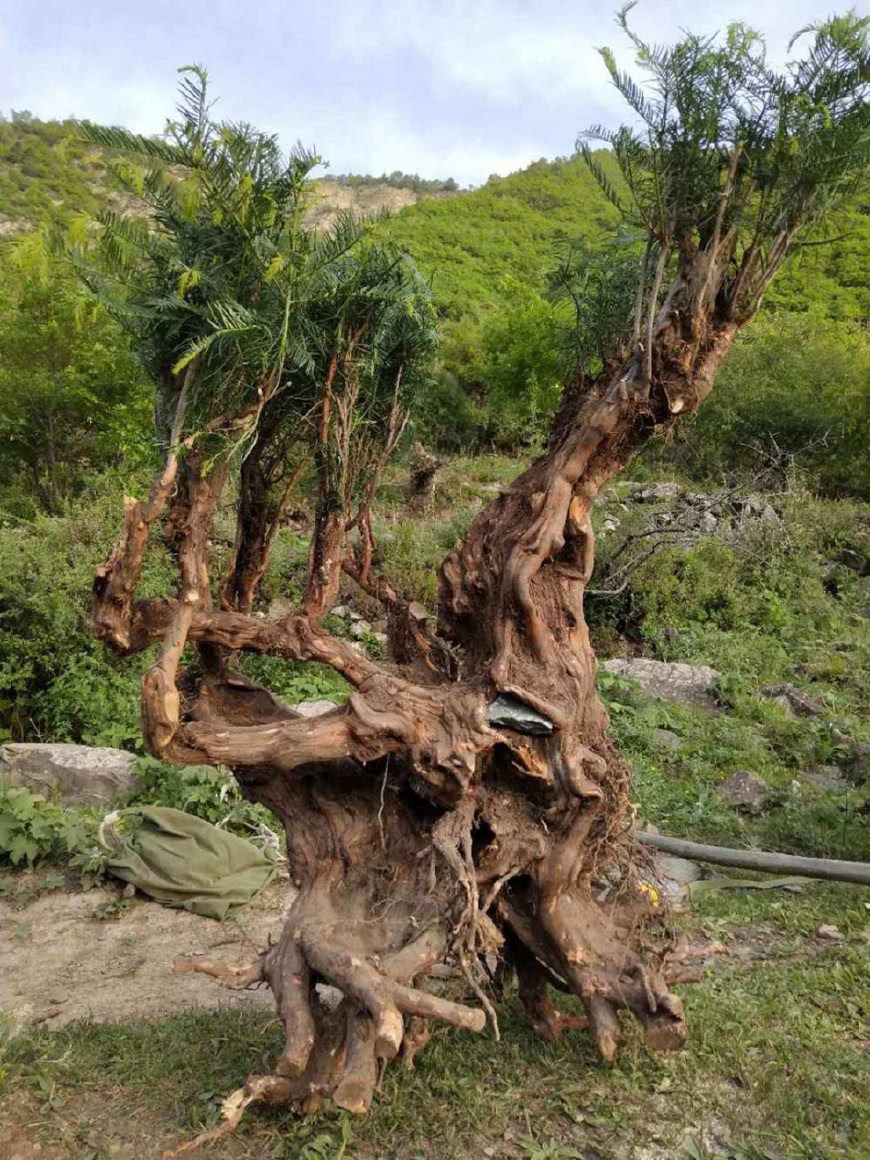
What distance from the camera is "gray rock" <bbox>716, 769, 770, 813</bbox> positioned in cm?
640

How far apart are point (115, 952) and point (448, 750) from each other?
288 centimetres

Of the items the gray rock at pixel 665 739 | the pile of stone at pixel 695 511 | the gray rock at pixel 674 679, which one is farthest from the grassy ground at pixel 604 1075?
the pile of stone at pixel 695 511

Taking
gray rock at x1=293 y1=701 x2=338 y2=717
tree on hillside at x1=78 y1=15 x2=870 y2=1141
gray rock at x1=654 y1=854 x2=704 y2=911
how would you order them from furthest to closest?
gray rock at x1=293 y1=701 x2=338 y2=717 → gray rock at x1=654 y1=854 x2=704 y2=911 → tree on hillside at x1=78 y1=15 x2=870 y2=1141

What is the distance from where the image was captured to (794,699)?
8.38 m

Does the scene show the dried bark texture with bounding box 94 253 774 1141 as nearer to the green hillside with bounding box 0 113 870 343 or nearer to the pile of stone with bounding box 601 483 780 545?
the pile of stone with bounding box 601 483 780 545

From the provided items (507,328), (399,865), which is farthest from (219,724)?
(507,328)

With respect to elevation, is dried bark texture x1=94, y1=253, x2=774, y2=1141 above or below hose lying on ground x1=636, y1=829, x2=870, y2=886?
above

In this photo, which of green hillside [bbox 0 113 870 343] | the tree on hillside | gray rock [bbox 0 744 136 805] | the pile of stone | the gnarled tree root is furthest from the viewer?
green hillside [bbox 0 113 870 343]

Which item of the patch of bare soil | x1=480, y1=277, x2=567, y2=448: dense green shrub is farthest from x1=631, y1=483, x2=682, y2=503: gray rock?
the patch of bare soil

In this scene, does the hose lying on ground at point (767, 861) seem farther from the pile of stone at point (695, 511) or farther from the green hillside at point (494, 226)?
the green hillside at point (494, 226)

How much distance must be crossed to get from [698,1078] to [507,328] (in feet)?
55.7

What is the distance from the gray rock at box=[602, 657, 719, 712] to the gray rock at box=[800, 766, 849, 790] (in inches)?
60.5

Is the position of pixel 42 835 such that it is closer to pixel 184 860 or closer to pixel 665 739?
pixel 184 860

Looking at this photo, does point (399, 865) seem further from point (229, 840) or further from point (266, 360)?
point (229, 840)
